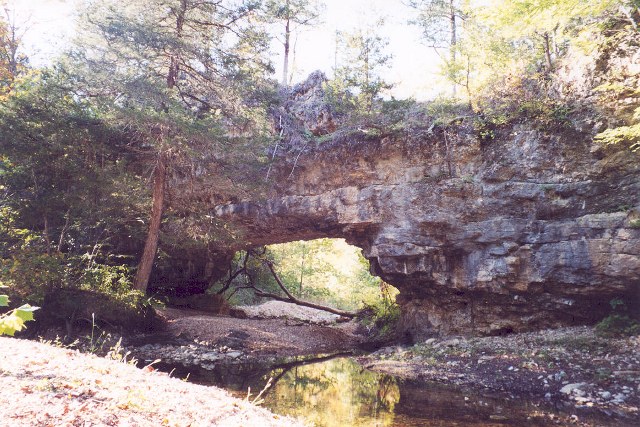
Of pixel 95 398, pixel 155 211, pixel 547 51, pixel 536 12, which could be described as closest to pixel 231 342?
pixel 155 211

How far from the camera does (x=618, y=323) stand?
8812 millimetres

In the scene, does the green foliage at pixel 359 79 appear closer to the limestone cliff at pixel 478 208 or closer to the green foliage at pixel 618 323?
the limestone cliff at pixel 478 208

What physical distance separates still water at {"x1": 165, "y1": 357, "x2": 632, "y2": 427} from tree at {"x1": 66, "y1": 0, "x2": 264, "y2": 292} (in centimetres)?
481

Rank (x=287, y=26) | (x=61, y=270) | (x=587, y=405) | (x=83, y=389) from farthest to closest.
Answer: (x=287, y=26) → (x=61, y=270) → (x=587, y=405) → (x=83, y=389)

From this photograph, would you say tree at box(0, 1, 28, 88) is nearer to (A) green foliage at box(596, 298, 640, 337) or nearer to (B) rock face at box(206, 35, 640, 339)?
(B) rock face at box(206, 35, 640, 339)

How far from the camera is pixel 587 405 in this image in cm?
629

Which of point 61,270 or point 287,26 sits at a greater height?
point 287,26

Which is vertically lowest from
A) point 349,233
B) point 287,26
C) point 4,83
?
point 349,233

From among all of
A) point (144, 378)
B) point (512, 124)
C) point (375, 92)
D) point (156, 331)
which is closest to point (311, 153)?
point (375, 92)

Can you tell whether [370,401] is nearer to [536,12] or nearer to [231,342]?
[231,342]

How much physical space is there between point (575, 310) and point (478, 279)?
7.86 ft

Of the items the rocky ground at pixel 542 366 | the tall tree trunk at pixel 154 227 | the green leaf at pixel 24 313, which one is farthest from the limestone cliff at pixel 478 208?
the green leaf at pixel 24 313

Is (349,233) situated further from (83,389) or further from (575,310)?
(83,389)

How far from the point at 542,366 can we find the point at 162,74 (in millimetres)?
12105
